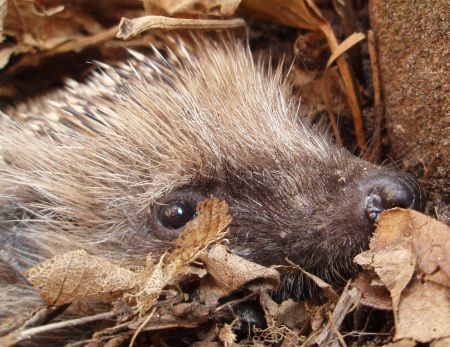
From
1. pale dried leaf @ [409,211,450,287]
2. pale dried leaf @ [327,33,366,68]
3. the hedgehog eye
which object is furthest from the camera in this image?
pale dried leaf @ [327,33,366,68]

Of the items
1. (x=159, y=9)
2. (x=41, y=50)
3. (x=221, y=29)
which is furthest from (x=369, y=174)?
(x=41, y=50)

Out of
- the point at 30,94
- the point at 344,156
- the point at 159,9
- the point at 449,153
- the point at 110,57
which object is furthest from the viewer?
Result: the point at 30,94

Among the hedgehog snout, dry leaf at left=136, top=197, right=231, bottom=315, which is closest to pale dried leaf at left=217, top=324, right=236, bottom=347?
dry leaf at left=136, top=197, right=231, bottom=315

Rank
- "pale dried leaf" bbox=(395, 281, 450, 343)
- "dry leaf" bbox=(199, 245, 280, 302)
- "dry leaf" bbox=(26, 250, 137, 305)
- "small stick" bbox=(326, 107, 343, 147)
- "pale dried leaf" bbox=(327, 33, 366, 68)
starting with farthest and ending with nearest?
1. "small stick" bbox=(326, 107, 343, 147)
2. "pale dried leaf" bbox=(327, 33, 366, 68)
3. "dry leaf" bbox=(199, 245, 280, 302)
4. "dry leaf" bbox=(26, 250, 137, 305)
5. "pale dried leaf" bbox=(395, 281, 450, 343)

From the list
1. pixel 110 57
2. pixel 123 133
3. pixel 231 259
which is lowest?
pixel 231 259

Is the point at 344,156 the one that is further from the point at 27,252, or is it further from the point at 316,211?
the point at 27,252

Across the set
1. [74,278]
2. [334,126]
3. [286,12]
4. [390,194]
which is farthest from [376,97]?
[74,278]

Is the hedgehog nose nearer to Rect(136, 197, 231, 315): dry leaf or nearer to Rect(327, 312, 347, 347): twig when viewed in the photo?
Rect(327, 312, 347, 347): twig
